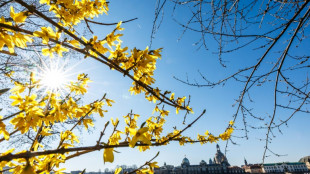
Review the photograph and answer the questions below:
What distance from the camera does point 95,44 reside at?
1180 millimetres

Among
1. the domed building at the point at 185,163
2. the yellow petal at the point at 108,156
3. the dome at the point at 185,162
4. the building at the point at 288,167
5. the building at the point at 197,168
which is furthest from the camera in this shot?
the building at the point at 288,167

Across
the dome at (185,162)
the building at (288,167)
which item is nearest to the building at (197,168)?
the dome at (185,162)

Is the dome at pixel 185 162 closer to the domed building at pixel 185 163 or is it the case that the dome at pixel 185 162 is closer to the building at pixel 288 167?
the domed building at pixel 185 163

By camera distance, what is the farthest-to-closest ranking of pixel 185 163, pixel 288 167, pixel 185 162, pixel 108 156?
pixel 288 167, pixel 185 162, pixel 185 163, pixel 108 156

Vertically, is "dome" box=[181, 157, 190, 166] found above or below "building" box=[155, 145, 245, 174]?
above

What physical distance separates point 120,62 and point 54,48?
44 centimetres

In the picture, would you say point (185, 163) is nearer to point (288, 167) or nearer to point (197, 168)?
point (197, 168)

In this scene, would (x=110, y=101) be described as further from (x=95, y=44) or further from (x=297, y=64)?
(x=297, y=64)

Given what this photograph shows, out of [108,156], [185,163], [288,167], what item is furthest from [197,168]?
[108,156]

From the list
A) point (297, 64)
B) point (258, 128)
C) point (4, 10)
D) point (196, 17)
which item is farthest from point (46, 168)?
point (4, 10)

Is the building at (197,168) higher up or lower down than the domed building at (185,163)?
lower down

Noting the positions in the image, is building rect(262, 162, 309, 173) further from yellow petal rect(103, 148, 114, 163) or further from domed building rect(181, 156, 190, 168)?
yellow petal rect(103, 148, 114, 163)

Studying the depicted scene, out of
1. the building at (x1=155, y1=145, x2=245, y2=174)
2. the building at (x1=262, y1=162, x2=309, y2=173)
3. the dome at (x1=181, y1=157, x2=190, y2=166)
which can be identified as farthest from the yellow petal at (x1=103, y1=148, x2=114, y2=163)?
the building at (x1=262, y1=162, x2=309, y2=173)

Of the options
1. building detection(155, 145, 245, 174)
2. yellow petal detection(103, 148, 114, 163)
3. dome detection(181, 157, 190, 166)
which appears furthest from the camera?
dome detection(181, 157, 190, 166)
